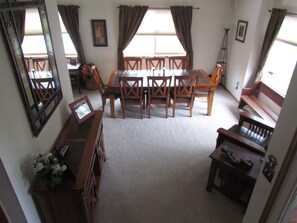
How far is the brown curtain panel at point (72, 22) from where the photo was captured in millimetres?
4789

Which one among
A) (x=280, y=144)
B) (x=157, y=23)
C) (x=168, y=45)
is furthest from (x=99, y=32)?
(x=280, y=144)

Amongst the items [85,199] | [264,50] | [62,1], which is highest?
[62,1]

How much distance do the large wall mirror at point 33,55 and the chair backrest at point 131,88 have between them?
5.30ft

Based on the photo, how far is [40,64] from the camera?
197cm

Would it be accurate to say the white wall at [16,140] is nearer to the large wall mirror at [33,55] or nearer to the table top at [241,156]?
the large wall mirror at [33,55]

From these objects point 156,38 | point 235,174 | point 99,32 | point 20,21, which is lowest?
point 235,174

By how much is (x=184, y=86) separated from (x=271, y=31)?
188 centimetres

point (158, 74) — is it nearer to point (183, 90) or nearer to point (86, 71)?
point (183, 90)

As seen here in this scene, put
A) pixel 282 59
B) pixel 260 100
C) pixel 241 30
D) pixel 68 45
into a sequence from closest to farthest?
pixel 282 59, pixel 260 100, pixel 241 30, pixel 68 45

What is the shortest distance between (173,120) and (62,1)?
12.3 ft

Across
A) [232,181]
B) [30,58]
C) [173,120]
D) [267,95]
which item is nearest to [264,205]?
[232,181]

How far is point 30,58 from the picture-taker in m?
1.75

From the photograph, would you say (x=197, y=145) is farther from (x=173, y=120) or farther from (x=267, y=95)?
(x=267, y=95)

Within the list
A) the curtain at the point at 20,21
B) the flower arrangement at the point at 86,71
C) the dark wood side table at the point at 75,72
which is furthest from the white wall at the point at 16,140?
the flower arrangement at the point at 86,71
